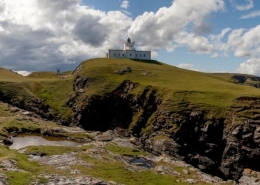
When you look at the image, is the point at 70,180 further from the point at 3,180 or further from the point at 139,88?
the point at 139,88

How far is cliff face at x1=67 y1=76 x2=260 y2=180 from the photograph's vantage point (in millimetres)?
110562

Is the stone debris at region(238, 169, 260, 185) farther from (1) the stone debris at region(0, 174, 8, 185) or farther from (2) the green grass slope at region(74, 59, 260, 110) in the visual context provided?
(1) the stone debris at region(0, 174, 8, 185)

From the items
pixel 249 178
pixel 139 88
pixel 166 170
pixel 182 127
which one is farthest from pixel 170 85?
pixel 166 170

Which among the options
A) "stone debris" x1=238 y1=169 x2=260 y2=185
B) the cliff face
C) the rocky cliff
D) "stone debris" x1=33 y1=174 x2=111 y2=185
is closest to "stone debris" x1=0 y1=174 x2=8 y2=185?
"stone debris" x1=33 y1=174 x2=111 y2=185

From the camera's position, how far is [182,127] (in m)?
126

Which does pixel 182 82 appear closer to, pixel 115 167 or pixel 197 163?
pixel 197 163

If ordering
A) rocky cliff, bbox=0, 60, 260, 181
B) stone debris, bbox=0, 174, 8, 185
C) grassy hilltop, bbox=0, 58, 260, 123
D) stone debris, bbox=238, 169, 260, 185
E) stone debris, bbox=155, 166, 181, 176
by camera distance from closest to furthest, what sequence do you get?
stone debris, bbox=0, 174, 8, 185, stone debris, bbox=155, 166, 181, 176, stone debris, bbox=238, 169, 260, 185, rocky cliff, bbox=0, 60, 260, 181, grassy hilltop, bbox=0, 58, 260, 123

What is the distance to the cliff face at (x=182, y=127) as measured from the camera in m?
111

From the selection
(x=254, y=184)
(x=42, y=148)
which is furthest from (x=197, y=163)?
(x=42, y=148)

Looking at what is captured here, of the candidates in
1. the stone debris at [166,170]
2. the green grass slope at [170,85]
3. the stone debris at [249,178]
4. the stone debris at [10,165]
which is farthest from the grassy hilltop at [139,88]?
the stone debris at [10,165]

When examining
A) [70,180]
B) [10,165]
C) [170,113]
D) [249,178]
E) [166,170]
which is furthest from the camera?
[170,113]

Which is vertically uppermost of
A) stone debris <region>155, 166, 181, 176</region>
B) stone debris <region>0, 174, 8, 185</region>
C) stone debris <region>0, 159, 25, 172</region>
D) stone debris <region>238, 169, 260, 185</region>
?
stone debris <region>0, 174, 8, 185</region>

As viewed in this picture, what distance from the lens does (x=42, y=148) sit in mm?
91188

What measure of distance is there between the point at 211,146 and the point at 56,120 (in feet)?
257
